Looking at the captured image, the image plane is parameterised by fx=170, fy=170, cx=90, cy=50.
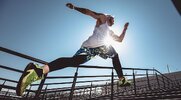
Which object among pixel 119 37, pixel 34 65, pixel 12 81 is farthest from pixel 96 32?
pixel 12 81

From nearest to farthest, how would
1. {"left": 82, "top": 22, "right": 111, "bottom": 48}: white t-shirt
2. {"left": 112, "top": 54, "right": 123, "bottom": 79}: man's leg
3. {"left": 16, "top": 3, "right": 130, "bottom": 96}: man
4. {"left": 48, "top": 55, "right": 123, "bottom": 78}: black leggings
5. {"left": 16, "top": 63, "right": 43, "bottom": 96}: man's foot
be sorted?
{"left": 16, "top": 63, "right": 43, "bottom": 96}: man's foot → {"left": 16, "top": 3, "right": 130, "bottom": 96}: man → {"left": 48, "top": 55, "right": 123, "bottom": 78}: black leggings → {"left": 82, "top": 22, "right": 111, "bottom": 48}: white t-shirt → {"left": 112, "top": 54, "right": 123, "bottom": 79}: man's leg

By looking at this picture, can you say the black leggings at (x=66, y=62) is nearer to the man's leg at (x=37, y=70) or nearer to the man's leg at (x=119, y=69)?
the man's leg at (x=37, y=70)

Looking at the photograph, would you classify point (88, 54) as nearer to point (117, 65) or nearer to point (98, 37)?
point (98, 37)

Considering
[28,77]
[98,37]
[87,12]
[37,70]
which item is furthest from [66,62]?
[87,12]

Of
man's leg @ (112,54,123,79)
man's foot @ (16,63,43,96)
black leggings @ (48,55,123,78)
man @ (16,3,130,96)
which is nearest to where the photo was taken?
man's foot @ (16,63,43,96)

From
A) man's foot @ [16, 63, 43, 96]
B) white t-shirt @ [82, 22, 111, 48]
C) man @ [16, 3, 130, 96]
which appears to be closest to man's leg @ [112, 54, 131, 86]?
man @ [16, 3, 130, 96]

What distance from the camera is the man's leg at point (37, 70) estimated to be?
222 centimetres

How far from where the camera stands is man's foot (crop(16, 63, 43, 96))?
2197mm

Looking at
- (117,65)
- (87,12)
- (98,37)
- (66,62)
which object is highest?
(87,12)

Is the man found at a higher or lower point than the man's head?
lower

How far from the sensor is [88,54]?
2926 mm

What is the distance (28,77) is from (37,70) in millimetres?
189

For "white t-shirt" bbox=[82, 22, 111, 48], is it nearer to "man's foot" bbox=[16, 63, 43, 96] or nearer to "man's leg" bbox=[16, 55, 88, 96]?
"man's leg" bbox=[16, 55, 88, 96]

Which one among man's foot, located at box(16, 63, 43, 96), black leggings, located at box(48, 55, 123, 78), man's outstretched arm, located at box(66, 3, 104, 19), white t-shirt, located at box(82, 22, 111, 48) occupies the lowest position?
man's foot, located at box(16, 63, 43, 96)
